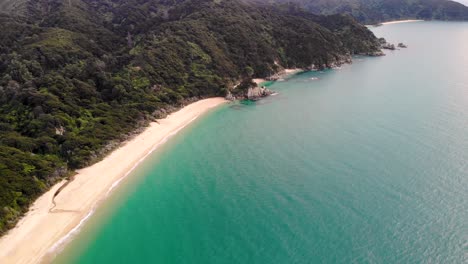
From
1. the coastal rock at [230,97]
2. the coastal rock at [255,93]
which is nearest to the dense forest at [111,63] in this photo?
the coastal rock at [230,97]

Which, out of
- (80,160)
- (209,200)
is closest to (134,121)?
(80,160)

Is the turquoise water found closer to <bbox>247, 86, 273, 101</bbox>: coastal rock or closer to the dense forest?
<bbox>247, 86, 273, 101</bbox>: coastal rock

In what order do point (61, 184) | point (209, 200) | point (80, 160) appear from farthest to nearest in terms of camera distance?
point (80, 160) < point (61, 184) < point (209, 200)

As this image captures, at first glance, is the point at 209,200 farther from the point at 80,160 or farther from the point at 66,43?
the point at 66,43

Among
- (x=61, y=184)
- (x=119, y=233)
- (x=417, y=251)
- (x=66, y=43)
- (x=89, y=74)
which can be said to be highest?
(x=66, y=43)

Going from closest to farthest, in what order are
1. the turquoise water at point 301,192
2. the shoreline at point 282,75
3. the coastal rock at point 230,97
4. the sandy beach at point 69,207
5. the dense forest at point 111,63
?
the turquoise water at point 301,192
the sandy beach at point 69,207
the dense forest at point 111,63
the coastal rock at point 230,97
the shoreline at point 282,75

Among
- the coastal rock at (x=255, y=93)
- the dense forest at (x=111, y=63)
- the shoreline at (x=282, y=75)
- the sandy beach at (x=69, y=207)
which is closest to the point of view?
the sandy beach at (x=69, y=207)

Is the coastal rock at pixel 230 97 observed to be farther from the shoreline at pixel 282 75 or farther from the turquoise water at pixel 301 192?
the shoreline at pixel 282 75
